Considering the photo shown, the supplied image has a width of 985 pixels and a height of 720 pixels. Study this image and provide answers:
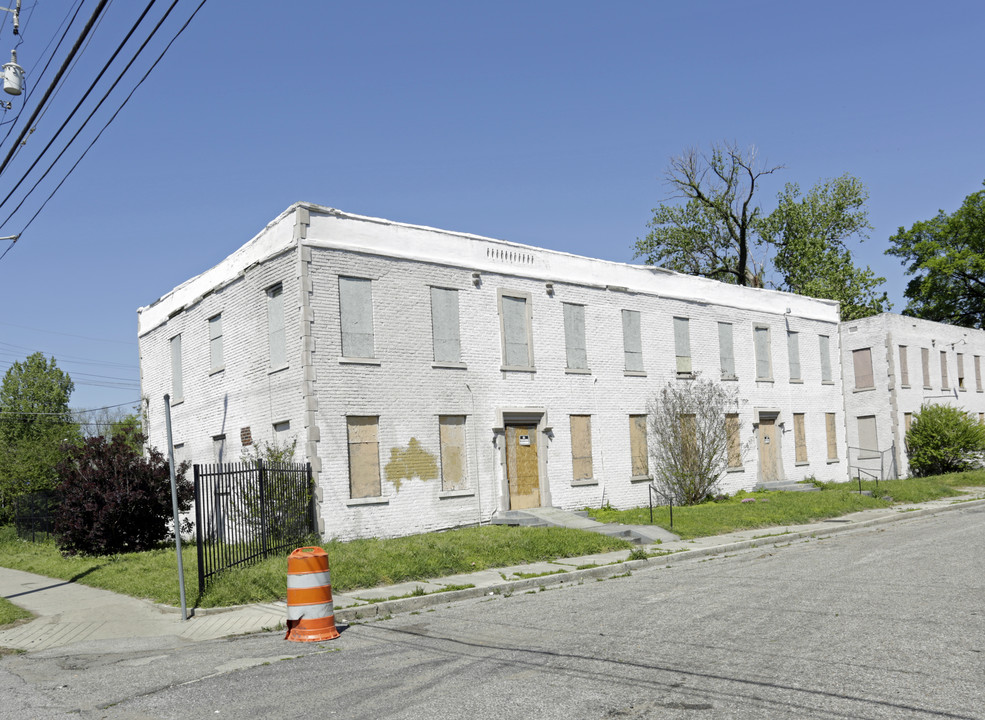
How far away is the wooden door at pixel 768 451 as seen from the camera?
2936cm

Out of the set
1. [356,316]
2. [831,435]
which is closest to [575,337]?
[356,316]

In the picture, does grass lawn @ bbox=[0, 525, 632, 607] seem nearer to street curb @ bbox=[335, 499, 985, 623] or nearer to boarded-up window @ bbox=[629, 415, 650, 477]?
street curb @ bbox=[335, 499, 985, 623]

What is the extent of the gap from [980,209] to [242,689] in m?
57.0

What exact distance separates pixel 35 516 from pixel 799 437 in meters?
24.9

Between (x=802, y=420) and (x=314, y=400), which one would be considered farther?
(x=802, y=420)

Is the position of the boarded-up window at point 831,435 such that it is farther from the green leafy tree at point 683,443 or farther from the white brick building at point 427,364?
the green leafy tree at point 683,443

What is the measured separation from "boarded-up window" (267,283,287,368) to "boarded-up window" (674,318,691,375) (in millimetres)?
12670

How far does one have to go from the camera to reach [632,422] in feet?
82.3

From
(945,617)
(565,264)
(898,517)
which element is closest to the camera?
(945,617)

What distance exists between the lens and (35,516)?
2489 centimetres

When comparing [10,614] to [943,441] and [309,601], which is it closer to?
[309,601]

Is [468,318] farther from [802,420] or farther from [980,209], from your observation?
[980,209]

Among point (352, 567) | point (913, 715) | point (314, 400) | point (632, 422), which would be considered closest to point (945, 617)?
point (913, 715)

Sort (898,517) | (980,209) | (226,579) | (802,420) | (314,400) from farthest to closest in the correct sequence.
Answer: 1. (980,209)
2. (802,420)
3. (898,517)
4. (314,400)
5. (226,579)
